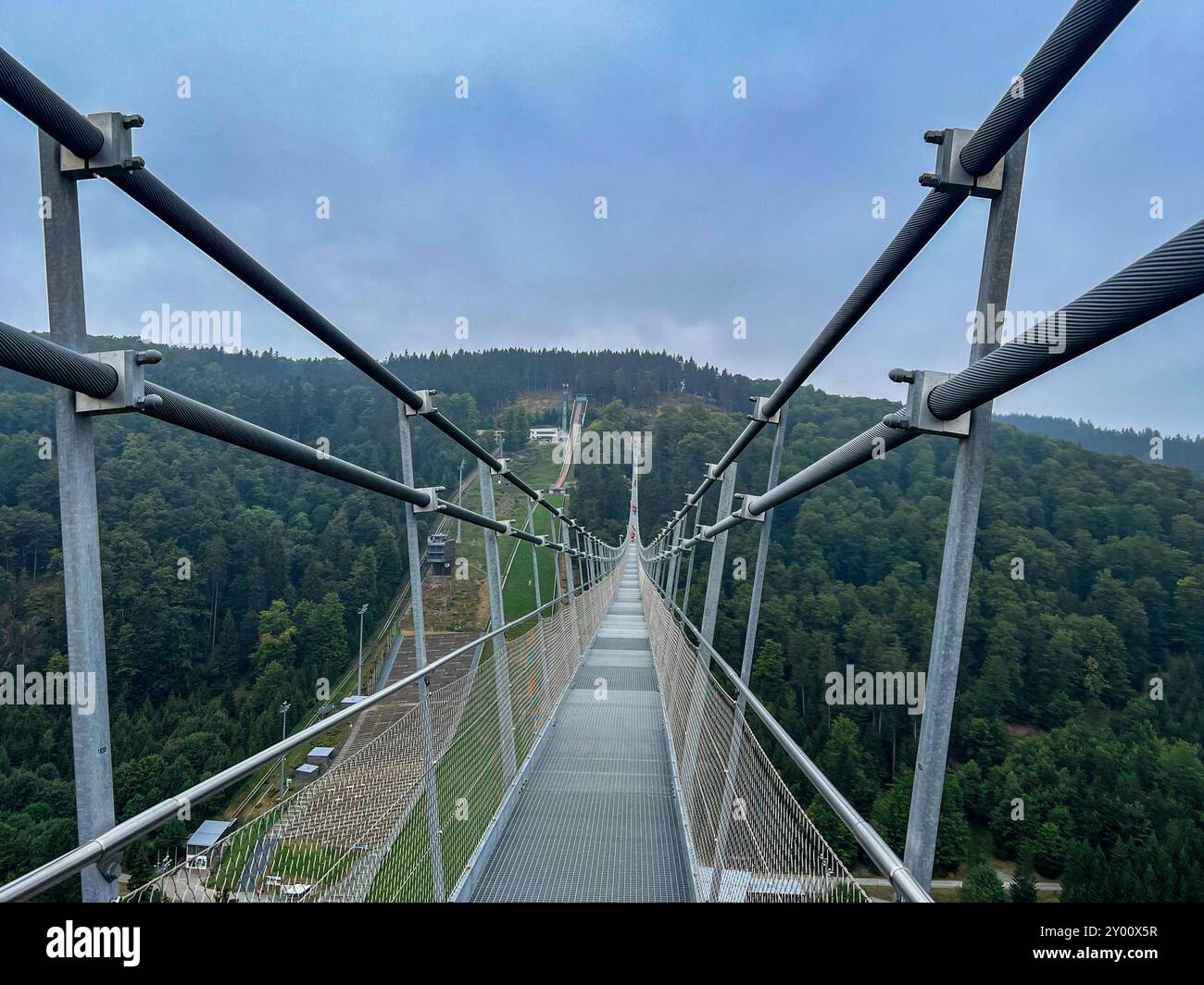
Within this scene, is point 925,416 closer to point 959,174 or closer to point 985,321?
point 985,321

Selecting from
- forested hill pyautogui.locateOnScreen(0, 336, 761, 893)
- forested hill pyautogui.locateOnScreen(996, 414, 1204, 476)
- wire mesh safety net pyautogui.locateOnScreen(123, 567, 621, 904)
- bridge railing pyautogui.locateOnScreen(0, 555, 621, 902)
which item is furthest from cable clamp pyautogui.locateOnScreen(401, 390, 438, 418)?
forested hill pyautogui.locateOnScreen(996, 414, 1204, 476)

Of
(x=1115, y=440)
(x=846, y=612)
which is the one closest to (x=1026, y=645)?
(x=846, y=612)

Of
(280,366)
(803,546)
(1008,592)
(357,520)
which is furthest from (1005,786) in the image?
(280,366)

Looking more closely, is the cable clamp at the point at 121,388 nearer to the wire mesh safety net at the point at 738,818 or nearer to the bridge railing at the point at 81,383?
the bridge railing at the point at 81,383

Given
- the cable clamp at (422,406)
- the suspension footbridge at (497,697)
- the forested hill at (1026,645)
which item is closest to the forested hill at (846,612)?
the forested hill at (1026,645)

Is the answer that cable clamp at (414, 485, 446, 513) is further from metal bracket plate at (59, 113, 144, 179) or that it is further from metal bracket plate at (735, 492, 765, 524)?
metal bracket plate at (59, 113, 144, 179)

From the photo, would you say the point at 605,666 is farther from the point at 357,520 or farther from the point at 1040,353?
the point at 357,520

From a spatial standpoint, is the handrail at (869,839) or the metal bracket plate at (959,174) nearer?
the handrail at (869,839)
